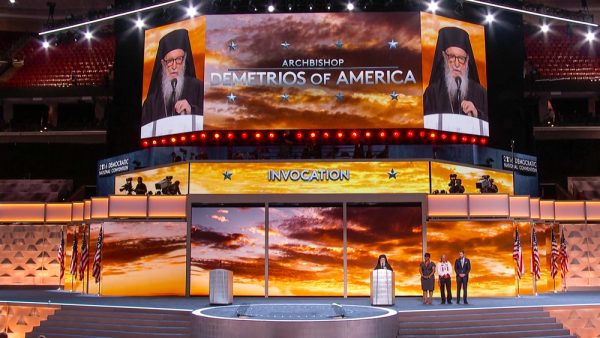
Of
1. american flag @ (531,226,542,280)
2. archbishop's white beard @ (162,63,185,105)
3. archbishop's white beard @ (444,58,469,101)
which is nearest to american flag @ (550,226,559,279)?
american flag @ (531,226,542,280)

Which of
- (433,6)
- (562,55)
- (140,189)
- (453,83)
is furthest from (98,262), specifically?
(562,55)

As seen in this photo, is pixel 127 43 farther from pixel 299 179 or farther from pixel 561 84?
pixel 561 84

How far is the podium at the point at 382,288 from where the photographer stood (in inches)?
733

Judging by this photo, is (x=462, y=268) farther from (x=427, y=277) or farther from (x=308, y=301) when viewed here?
(x=308, y=301)

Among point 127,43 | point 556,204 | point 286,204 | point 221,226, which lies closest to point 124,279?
point 221,226

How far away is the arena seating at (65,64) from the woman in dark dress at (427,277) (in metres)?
22.3

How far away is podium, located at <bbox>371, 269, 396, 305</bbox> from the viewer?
733 inches

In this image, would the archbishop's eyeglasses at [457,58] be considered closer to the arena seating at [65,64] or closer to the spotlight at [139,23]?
the spotlight at [139,23]

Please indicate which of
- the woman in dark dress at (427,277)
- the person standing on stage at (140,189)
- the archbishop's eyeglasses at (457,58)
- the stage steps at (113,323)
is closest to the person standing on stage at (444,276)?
the woman in dark dress at (427,277)

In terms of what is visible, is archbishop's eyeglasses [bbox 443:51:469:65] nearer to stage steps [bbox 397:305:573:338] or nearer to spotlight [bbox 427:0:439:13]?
spotlight [bbox 427:0:439:13]

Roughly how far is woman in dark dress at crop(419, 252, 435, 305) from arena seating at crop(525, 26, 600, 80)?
61.2 ft

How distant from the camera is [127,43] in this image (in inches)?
1187

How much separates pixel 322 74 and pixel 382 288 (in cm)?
897

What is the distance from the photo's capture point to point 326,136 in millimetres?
24750
